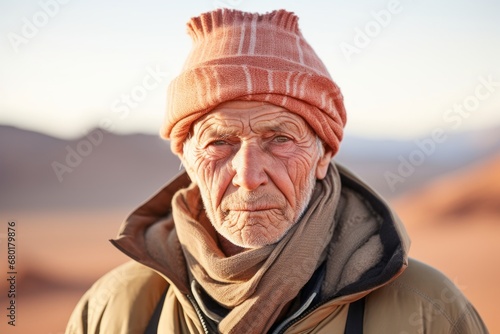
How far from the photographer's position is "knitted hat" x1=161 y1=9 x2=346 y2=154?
109 inches

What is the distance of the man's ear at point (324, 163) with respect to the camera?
2965 millimetres

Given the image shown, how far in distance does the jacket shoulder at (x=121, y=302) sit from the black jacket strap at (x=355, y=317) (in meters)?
0.83

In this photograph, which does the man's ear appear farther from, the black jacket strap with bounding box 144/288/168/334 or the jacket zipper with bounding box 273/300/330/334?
the black jacket strap with bounding box 144/288/168/334

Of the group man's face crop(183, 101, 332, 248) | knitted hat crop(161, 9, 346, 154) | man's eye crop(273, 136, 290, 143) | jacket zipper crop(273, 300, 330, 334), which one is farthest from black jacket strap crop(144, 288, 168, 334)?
man's eye crop(273, 136, 290, 143)

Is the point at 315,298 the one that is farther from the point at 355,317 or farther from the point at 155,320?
the point at 155,320

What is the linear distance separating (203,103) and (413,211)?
11313mm

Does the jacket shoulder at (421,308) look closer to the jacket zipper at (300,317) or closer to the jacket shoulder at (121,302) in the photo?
the jacket zipper at (300,317)

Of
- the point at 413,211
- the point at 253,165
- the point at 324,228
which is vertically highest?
the point at 253,165

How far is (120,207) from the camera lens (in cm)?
1459

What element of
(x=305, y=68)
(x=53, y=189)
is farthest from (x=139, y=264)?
(x=53, y=189)

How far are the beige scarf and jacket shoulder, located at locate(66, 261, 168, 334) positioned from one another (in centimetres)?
22

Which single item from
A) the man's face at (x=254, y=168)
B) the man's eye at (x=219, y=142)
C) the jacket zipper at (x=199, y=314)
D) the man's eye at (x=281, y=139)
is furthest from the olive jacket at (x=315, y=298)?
the man's eye at (x=219, y=142)

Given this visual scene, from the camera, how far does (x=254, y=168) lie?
2715mm

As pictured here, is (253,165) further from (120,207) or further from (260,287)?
(120,207)
